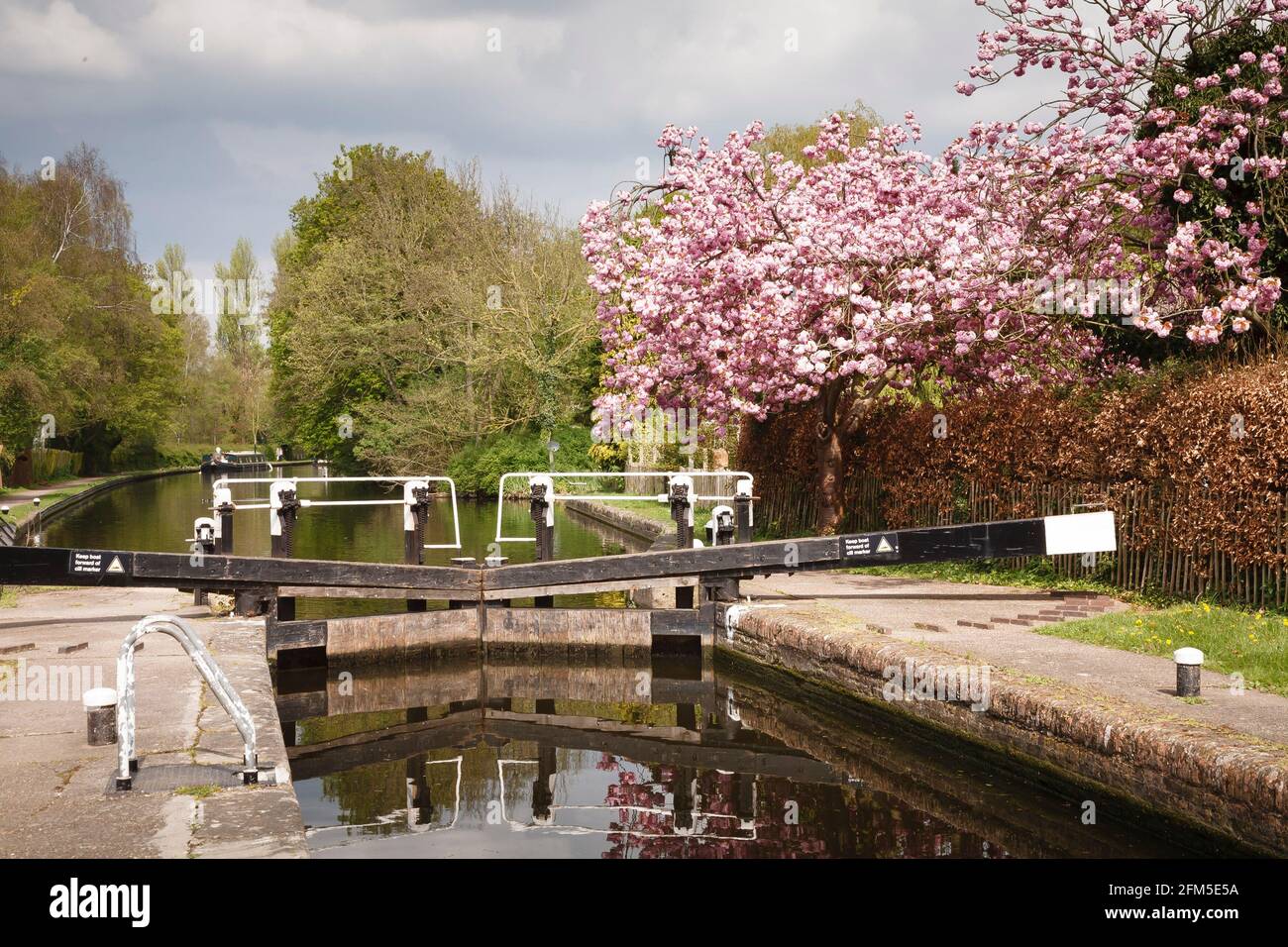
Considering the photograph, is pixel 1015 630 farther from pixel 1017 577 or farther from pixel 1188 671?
pixel 1017 577

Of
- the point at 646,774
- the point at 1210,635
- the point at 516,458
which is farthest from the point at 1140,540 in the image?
the point at 516,458

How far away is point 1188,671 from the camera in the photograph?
298 inches

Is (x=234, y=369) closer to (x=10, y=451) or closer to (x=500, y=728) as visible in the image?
(x=10, y=451)

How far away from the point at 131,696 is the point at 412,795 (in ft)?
9.40

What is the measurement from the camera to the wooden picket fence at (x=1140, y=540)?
10422 millimetres

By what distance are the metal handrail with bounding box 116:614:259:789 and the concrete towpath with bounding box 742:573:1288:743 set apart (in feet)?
Result: 16.9

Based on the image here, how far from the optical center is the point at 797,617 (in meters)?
11.5

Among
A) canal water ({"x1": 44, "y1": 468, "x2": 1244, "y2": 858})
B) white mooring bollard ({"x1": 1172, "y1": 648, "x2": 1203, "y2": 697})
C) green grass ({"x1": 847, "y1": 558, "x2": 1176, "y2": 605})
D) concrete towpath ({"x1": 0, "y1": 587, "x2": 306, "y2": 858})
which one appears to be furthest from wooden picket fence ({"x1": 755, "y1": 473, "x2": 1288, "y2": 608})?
concrete towpath ({"x1": 0, "y1": 587, "x2": 306, "y2": 858})

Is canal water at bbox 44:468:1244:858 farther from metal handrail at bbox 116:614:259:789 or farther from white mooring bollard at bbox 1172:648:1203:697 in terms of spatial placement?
metal handrail at bbox 116:614:259:789

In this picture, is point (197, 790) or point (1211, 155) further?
point (1211, 155)

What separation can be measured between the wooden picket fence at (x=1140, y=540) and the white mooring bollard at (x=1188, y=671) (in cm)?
308

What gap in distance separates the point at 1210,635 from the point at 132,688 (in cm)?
766

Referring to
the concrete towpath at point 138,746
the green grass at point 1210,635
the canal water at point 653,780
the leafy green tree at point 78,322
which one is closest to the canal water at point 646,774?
the canal water at point 653,780
